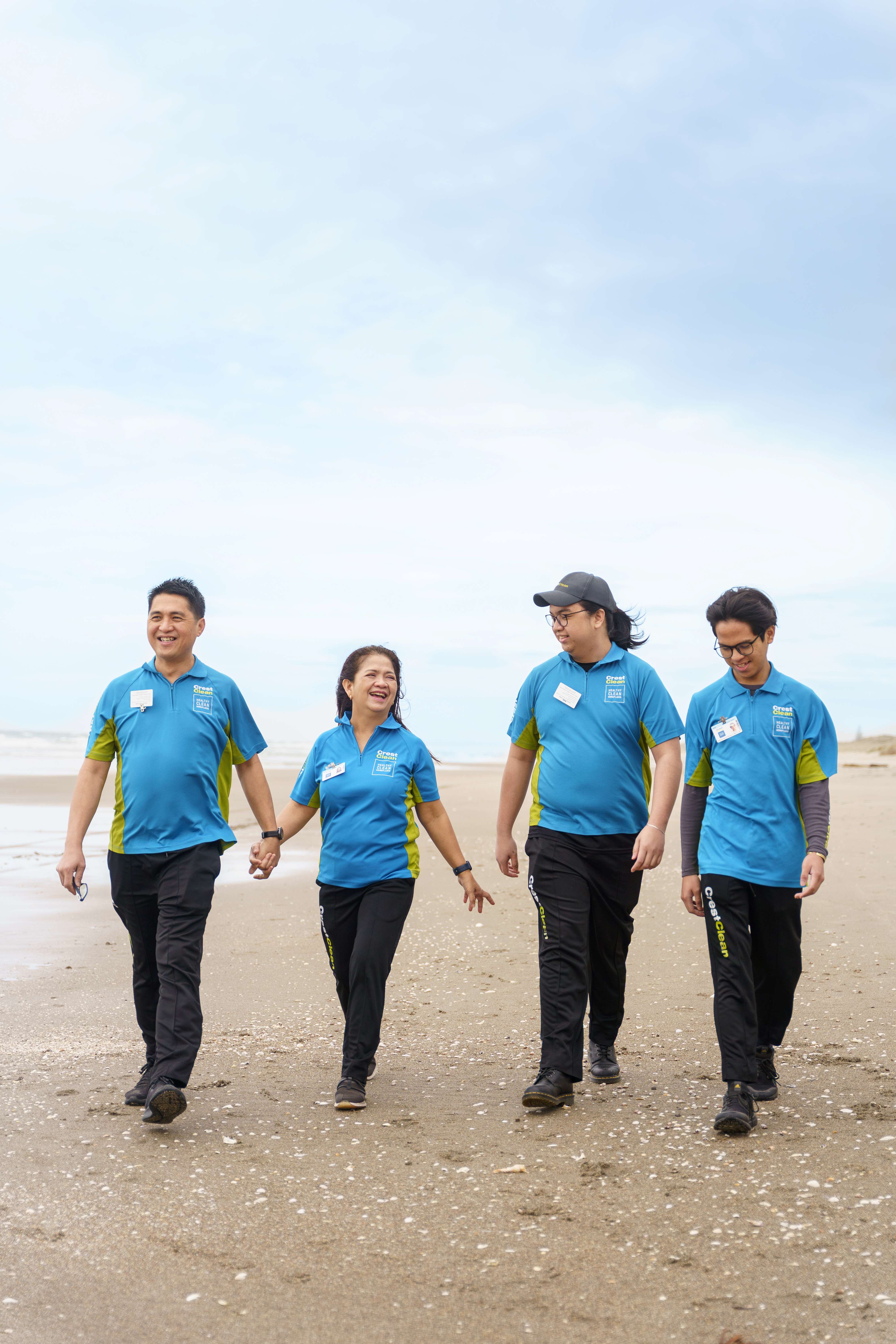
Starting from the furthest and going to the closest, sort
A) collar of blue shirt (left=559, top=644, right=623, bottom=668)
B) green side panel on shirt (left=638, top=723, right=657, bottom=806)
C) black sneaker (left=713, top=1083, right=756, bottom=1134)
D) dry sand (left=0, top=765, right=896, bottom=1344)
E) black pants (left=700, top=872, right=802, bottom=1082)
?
1. collar of blue shirt (left=559, top=644, right=623, bottom=668)
2. green side panel on shirt (left=638, top=723, right=657, bottom=806)
3. black pants (left=700, top=872, right=802, bottom=1082)
4. black sneaker (left=713, top=1083, right=756, bottom=1134)
5. dry sand (left=0, top=765, right=896, bottom=1344)

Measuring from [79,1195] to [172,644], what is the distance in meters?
2.17

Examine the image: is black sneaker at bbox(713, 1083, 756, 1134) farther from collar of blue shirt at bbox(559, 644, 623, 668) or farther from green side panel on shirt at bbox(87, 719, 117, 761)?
green side panel on shirt at bbox(87, 719, 117, 761)

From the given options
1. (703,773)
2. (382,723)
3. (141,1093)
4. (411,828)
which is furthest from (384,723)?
(141,1093)

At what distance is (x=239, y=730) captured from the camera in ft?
17.0

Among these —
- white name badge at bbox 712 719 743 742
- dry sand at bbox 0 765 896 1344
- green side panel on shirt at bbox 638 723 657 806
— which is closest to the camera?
dry sand at bbox 0 765 896 1344

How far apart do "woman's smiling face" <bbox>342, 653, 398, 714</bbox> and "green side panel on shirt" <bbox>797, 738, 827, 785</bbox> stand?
180 cm

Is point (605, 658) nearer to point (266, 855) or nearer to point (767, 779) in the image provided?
point (767, 779)

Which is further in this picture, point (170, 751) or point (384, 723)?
point (384, 723)

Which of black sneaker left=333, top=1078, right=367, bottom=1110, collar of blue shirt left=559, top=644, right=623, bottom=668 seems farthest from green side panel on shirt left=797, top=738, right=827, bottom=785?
black sneaker left=333, top=1078, right=367, bottom=1110

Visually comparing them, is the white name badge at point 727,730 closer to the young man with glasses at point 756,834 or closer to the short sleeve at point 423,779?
the young man with glasses at point 756,834

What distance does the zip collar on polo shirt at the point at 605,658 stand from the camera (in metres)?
5.22

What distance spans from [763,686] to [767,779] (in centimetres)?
39

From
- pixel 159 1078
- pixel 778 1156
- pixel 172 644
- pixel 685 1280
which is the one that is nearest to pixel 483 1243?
pixel 685 1280

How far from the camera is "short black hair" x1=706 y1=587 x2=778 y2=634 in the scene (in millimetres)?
4840
